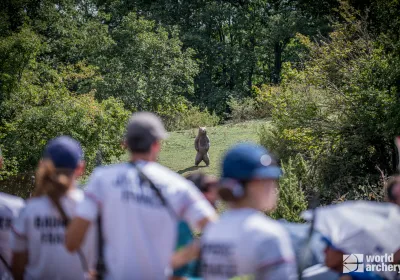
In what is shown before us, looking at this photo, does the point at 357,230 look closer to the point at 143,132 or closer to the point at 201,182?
the point at 201,182

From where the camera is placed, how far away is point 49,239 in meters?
3.98

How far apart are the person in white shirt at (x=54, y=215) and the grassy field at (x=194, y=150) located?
18.8 metres

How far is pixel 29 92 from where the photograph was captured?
2322 centimetres

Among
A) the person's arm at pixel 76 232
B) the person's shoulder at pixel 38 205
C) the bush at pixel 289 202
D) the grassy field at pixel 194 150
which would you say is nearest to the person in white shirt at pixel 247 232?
the person's arm at pixel 76 232

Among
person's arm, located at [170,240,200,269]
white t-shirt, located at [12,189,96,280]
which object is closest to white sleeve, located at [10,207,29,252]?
white t-shirt, located at [12,189,96,280]

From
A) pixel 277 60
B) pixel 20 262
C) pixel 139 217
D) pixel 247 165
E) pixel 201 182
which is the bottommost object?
pixel 20 262

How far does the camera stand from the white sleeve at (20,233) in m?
4.05

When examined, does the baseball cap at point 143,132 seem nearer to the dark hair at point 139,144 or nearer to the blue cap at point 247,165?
the dark hair at point 139,144

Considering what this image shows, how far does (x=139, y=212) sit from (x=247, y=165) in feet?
2.29

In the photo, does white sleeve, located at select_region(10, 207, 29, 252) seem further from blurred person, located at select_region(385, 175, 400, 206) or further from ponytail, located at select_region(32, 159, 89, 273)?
blurred person, located at select_region(385, 175, 400, 206)

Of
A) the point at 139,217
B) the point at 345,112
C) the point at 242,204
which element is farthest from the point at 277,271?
the point at 345,112

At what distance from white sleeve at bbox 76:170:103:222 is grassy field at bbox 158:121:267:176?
19153 mm

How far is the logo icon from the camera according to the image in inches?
171

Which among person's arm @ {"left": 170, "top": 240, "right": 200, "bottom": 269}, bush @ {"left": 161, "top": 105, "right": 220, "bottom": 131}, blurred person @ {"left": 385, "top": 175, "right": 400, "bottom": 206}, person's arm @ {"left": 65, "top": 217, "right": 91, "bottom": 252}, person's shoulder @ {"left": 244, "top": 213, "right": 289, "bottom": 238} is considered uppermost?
bush @ {"left": 161, "top": 105, "right": 220, "bottom": 131}
